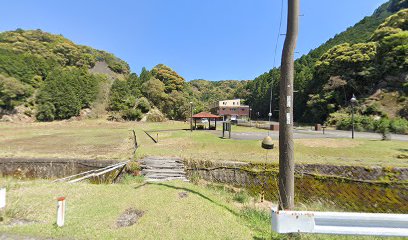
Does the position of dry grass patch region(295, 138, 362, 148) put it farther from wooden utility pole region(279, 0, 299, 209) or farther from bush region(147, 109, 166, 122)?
bush region(147, 109, 166, 122)

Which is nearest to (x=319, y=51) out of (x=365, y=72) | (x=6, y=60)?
(x=365, y=72)

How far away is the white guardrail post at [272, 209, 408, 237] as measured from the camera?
2.63 m

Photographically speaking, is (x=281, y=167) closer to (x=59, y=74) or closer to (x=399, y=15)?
(x=399, y=15)

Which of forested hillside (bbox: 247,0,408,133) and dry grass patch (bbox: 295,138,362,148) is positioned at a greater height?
forested hillside (bbox: 247,0,408,133)

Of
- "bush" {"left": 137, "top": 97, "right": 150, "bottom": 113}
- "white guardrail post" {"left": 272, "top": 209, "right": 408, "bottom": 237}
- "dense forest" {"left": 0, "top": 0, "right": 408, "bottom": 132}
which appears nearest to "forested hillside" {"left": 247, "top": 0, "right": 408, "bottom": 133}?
"dense forest" {"left": 0, "top": 0, "right": 408, "bottom": 132}

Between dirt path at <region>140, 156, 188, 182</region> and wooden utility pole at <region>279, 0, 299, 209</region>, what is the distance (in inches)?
189

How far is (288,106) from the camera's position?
387cm

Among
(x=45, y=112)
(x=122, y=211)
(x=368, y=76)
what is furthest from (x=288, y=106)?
(x=45, y=112)

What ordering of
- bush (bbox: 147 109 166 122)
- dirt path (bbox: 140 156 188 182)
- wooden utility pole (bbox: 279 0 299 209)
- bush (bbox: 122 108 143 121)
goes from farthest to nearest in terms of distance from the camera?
bush (bbox: 147 109 166 122) → bush (bbox: 122 108 143 121) → dirt path (bbox: 140 156 188 182) → wooden utility pole (bbox: 279 0 299 209)

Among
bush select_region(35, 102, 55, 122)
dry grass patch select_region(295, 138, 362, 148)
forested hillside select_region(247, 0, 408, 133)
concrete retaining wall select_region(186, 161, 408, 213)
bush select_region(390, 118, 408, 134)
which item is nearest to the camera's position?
concrete retaining wall select_region(186, 161, 408, 213)

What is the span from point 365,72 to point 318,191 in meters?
40.4

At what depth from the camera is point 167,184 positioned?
6738 millimetres

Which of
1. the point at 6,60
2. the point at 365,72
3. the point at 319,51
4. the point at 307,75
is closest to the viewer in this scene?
the point at 365,72

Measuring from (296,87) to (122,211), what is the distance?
57.3 m
